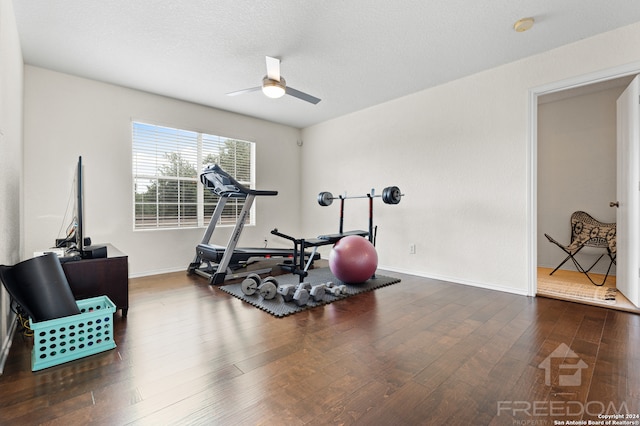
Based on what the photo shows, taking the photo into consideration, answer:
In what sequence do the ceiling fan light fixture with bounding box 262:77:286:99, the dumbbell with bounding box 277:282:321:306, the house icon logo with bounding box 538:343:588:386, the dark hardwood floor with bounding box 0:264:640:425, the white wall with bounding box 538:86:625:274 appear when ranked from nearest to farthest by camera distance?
1. the dark hardwood floor with bounding box 0:264:640:425
2. the house icon logo with bounding box 538:343:588:386
3. the dumbbell with bounding box 277:282:321:306
4. the ceiling fan light fixture with bounding box 262:77:286:99
5. the white wall with bounding box 538:86:625:274

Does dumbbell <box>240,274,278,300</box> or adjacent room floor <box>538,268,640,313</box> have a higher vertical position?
dumbbell <box>240,274,278,300</box>

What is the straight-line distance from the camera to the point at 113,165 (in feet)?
13.1

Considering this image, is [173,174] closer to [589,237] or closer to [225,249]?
[225,249]

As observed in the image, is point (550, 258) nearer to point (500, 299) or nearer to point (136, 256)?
point (500, 299)

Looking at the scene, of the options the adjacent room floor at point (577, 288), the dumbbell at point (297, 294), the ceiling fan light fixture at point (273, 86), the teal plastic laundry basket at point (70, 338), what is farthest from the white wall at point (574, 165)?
the teal plastic laundry basket at point (70, 338)

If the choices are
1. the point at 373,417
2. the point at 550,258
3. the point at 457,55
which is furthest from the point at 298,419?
the point at 550,258

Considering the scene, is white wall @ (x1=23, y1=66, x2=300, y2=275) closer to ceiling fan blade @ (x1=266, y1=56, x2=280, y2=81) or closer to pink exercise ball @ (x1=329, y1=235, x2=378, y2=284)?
ceiling fan blade @ (x1=266, y1=56, x2=280, y2=81)

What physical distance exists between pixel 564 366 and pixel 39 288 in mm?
3347

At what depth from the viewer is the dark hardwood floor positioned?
1.38m

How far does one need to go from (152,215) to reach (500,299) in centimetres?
466

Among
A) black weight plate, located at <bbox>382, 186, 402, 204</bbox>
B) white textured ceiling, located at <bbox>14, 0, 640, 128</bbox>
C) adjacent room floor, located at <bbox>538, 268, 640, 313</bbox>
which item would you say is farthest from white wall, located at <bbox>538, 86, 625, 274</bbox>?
black weight plate, located at <bbox>382, 186, 402, 204</bbox>

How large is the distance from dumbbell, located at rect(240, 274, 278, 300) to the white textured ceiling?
2462 millimetres

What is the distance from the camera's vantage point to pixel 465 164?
379 cm

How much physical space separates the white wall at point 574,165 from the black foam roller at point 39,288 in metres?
5.99
